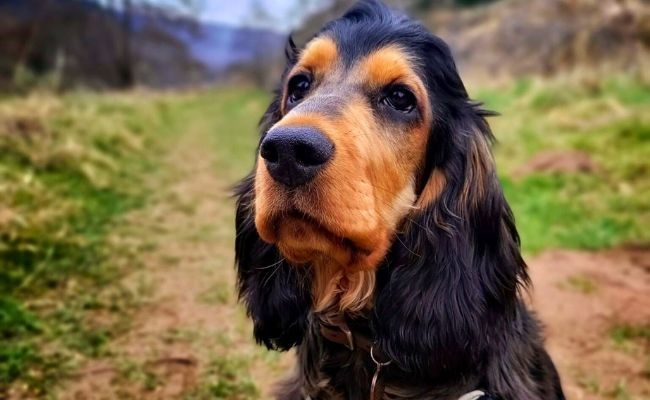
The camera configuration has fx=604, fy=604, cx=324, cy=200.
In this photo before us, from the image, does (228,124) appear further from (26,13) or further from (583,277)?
(583,277)

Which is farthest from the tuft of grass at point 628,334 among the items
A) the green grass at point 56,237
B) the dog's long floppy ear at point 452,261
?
the green grass at point 56,237

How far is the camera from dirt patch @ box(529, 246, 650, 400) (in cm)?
405

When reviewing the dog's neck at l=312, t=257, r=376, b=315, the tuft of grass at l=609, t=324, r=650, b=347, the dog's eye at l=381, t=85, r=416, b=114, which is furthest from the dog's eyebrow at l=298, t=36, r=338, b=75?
the tuft of grass at l=609, t=324, r=650, b=347

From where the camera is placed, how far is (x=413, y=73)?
2.59 m

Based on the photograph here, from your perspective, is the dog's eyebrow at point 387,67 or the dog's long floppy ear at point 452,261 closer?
the dog's long floppy ear at point 452,261

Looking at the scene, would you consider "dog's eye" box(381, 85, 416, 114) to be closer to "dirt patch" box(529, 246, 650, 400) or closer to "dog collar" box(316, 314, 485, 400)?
"dog collar" box(316, 314, 485, 400)

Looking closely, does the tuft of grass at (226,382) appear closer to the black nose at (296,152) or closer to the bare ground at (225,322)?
the bare ground at (225,322)

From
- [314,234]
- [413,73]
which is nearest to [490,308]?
[314,234]

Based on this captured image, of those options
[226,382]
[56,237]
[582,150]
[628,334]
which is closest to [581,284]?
[628,334]

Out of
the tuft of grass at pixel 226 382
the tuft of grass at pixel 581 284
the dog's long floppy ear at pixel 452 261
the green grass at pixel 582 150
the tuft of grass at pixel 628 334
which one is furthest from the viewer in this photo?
the green grass at pixel 582 150

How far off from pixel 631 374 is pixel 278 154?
332 centimetres

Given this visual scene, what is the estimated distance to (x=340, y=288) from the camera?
269 centimetres

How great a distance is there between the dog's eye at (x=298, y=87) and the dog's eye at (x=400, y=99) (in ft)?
1.36

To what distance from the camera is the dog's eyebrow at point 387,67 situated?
8.43 feet
